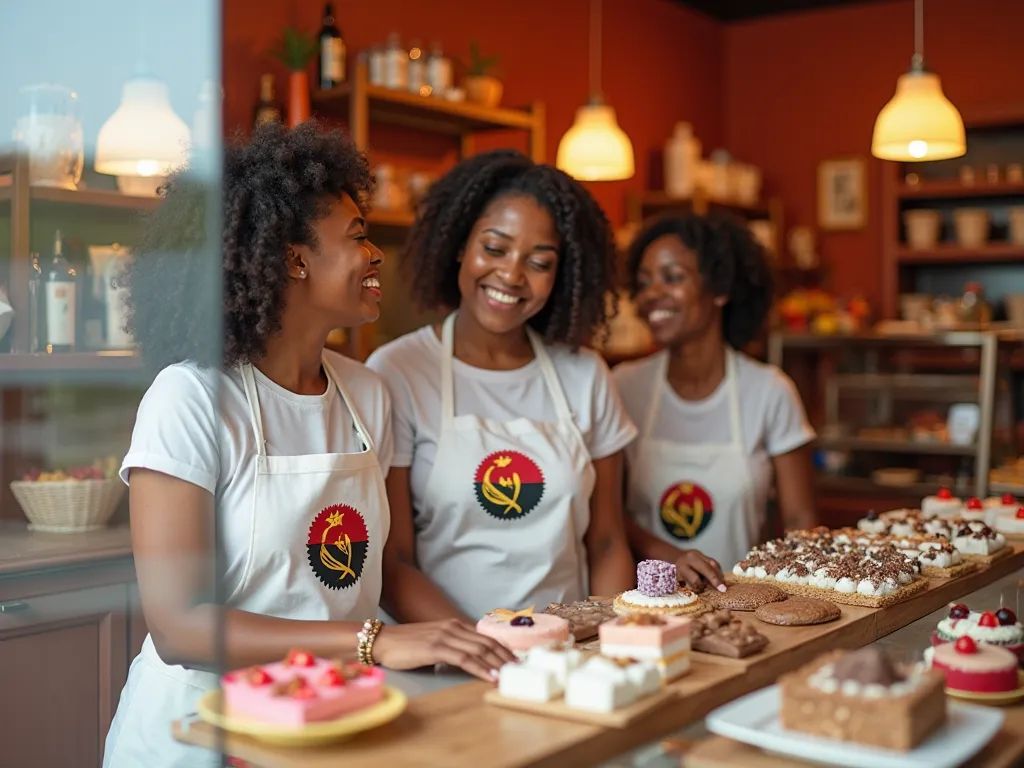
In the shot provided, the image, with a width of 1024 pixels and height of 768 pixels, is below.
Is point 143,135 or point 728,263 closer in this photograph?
point 143,135

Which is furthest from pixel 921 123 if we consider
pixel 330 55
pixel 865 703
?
pixel 865 703

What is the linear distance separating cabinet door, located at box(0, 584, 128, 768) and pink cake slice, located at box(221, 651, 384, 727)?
222 mm

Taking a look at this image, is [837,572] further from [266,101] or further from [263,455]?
[266,101]

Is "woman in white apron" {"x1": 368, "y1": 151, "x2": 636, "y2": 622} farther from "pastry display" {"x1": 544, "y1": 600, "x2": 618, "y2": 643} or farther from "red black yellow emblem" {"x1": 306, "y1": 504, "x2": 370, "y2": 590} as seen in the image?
"pastry display" {"x1": 544, "y1": 600, "x2": 618, "y2": 643}

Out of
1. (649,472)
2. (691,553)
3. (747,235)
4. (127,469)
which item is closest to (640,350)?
(747,235)

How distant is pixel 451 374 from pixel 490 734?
4.27 ft

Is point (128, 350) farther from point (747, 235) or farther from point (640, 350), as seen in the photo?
point (640, 350)

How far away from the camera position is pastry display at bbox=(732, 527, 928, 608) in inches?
74.8

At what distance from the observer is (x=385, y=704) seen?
1286 millimetres

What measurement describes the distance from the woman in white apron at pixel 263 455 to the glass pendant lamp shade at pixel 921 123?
2.15m

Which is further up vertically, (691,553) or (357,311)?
(357,311)

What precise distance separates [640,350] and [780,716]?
4540 mm

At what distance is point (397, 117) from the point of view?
184 inches

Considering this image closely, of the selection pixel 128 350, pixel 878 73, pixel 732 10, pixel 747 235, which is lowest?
pixel 128 350
